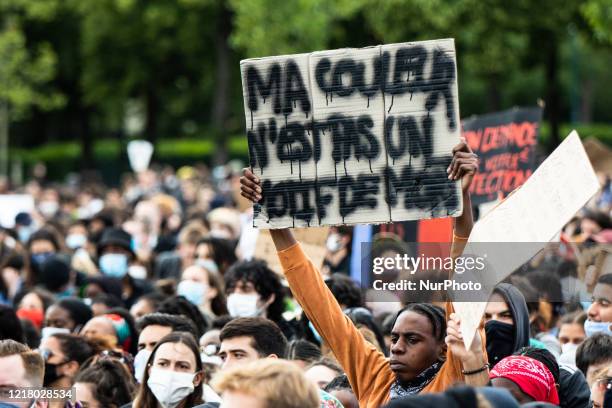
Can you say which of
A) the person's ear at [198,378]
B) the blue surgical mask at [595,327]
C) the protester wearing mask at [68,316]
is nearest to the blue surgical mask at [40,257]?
the protester wearing mask at [68,316]

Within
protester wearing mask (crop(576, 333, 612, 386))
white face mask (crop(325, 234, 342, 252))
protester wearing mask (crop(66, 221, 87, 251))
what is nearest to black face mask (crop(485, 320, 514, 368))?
protester wearing mask (crop(576, 333, 612, 386))

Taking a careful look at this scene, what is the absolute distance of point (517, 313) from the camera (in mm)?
6375

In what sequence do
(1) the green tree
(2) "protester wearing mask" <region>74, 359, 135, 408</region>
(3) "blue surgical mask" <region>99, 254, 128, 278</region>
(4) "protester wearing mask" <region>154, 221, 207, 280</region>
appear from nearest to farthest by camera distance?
(2) "protester wearing mask" <region>74, 359, 135, 408</region> → (3) "blue surgical mask" <region>99, 254, 128, 278</region> → (4) "protester wearing mask" <region>154, 221, 207, 280</region> → (1) the green tree

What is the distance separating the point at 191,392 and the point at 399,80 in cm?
191

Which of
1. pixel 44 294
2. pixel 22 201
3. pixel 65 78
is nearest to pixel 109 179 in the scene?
pixel 65 78

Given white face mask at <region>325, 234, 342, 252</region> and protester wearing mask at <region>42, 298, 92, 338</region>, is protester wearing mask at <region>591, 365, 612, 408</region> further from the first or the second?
white face mask at <region>325, 234, 342, 252</region>

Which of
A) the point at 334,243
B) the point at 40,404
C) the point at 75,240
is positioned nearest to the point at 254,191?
the point at 40,404

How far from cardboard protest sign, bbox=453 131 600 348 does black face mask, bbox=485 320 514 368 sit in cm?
109

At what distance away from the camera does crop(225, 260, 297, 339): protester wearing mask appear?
8.61 metres

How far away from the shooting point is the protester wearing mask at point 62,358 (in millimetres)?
7484

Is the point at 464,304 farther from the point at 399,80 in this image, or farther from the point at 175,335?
the point at 175,335

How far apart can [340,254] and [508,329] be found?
5126 millimetres

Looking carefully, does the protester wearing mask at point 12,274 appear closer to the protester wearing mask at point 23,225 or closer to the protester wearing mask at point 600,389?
the protester wearing mask at point 23,225

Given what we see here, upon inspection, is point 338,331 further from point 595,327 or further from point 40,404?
point 595,327
